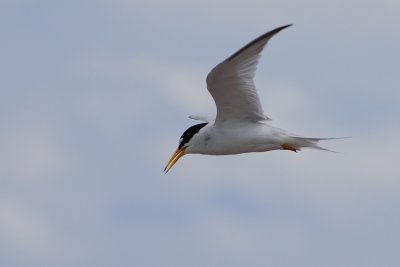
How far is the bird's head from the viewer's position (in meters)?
12.2

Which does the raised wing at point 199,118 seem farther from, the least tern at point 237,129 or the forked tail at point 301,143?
the forked tail at point 301,143

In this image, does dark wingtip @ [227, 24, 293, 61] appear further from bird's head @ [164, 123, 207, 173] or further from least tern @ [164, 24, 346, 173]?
bird's head @ [164, 123, 207, 173]

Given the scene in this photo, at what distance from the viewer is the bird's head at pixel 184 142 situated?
40.1ft

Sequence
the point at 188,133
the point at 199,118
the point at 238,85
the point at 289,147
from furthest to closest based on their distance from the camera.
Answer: the point at 199,118 < the point at 188,133 < the point at 289,147 < the point at 238,85

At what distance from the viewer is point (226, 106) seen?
37.9ft

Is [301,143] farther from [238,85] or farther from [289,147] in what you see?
[238,85]

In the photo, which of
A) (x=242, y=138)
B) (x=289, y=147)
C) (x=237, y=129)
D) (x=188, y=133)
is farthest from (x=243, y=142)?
(x=188, y=133)

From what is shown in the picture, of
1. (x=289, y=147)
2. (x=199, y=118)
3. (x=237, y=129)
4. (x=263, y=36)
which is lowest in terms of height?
(x=199, y=118)

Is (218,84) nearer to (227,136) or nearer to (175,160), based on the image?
(227,136)

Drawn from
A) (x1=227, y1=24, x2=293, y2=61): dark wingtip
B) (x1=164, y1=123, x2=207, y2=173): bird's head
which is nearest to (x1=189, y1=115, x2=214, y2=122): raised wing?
(x1=164, y1=123, x2=207, y2=173): bird's head

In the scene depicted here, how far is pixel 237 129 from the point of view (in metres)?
11.7

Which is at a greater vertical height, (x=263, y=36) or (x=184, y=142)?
(x=263, y=36)

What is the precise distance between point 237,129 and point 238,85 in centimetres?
81

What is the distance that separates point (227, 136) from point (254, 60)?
4.58ft
